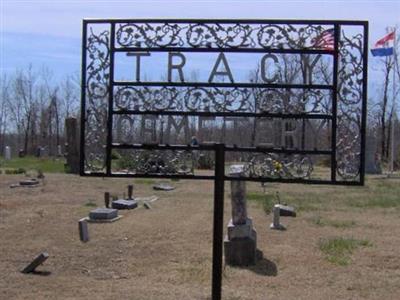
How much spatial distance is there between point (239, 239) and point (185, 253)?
1.26 metres

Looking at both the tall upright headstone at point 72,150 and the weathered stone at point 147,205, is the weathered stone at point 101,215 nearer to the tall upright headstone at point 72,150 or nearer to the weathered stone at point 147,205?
the weathered stone at point 147,205

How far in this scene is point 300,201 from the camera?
21672 mm

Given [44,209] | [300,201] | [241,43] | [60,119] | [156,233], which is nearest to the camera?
[241,43]

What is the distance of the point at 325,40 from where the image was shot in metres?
6.89

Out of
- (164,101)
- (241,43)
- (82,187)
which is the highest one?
(241,43)

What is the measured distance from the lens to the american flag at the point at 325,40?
6871mm

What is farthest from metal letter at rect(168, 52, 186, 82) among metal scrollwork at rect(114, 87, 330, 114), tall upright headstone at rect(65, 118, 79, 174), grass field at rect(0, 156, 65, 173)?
grass field at rect(0, 156, 65, 173)

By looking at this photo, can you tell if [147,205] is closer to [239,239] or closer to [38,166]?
[239,239]

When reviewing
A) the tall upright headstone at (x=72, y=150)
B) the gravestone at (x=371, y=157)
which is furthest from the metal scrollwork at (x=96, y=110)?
the gravestone at (x=371, y=157)

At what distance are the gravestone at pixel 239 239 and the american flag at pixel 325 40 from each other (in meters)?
4.31

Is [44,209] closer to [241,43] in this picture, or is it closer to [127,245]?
[127,245]

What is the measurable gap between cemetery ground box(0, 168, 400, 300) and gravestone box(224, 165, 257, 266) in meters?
0.27

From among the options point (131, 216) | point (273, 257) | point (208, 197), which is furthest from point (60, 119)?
point (273, 257)

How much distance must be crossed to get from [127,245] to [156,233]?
4.86 ft
